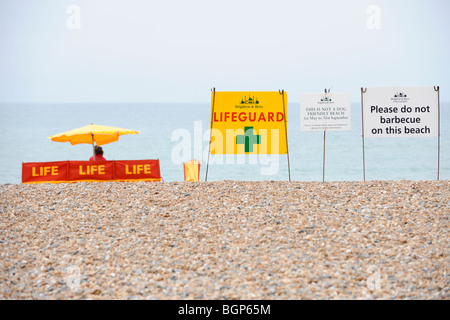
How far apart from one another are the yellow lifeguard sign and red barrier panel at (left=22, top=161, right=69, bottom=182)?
359cm

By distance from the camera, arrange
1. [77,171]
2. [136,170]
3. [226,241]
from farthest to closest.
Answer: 1. [136,170]
2. [77,171]
3. [226,241]

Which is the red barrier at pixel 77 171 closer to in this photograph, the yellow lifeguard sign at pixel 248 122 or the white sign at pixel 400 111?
the yellow lifeguard sign at pixel 248 122

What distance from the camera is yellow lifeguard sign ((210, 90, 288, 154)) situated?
529 inches

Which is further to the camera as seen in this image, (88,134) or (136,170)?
(88,134)

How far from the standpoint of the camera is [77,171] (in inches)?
551

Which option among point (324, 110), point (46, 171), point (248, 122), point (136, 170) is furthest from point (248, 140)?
point (46, 171)

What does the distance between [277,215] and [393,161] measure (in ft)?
141

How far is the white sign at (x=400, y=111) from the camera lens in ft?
44.8

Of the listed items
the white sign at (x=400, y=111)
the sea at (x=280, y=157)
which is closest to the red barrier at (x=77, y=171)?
the white sign at (x=400, y=111)

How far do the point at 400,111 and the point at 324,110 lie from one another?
175 cm

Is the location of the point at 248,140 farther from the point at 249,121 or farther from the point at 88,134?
the point at 88,134

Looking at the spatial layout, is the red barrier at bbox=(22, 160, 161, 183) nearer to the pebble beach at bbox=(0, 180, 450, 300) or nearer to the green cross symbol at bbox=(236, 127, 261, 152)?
the pebble beach at bbox=(0, 180, 450, 300)

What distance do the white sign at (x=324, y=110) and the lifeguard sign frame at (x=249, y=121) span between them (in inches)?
20.7
